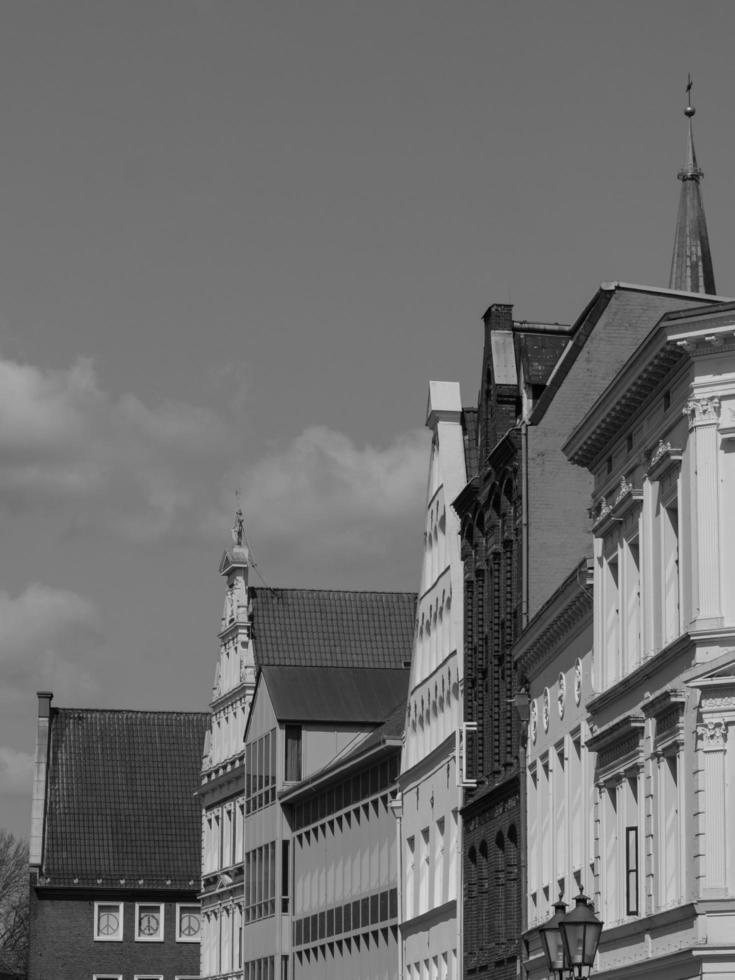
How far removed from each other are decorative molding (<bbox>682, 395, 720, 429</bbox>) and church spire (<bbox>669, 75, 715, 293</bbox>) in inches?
1130

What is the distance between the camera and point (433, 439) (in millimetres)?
54469

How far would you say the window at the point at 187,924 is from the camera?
93.7 metres

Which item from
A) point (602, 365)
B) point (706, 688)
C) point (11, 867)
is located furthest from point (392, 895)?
point (11, 867)

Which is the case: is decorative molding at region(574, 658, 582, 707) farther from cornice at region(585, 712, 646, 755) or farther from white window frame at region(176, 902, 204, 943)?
white window frame at region(176, 902, 204, 943)

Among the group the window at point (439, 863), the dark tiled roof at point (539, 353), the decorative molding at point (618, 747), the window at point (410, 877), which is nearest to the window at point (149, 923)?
the window at point (410, 877)

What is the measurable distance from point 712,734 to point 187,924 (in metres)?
70.4

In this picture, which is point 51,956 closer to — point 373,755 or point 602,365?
point 373,755

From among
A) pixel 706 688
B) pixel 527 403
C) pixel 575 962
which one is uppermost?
pixel 527 403

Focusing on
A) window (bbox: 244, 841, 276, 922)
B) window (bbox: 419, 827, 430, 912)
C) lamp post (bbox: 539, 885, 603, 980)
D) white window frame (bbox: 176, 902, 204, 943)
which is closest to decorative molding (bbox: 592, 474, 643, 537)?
lamp post (bbox: 539, 885, 603, 980)

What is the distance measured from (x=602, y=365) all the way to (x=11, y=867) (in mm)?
94908

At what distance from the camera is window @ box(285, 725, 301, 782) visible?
237ft

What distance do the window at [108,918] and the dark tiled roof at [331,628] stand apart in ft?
64.4

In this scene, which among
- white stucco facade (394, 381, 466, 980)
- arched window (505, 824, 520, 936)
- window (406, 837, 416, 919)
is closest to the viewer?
arched window (505, 824, 520, 936)

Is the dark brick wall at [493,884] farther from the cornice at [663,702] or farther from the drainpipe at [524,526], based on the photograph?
the cornice at [663,702]
